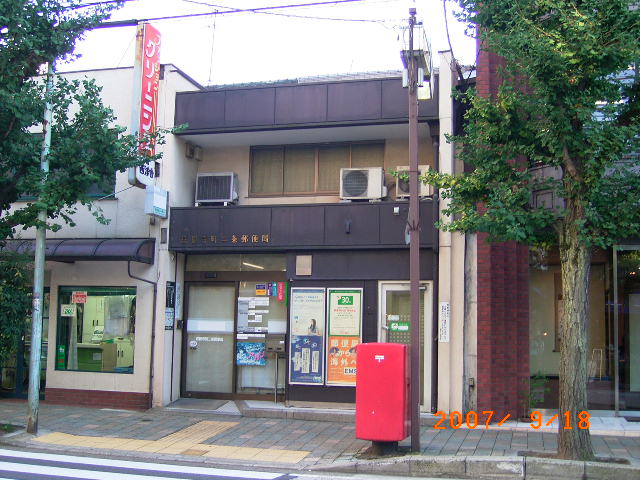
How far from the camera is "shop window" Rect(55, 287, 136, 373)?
45.3 feet

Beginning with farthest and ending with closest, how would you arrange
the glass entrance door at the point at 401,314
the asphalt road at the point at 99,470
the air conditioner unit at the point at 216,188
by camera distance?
the air conditioner unit at the point at 216,188 → the glass entrance door at the point at 401,314 → the asphalt road at the point at 99,470

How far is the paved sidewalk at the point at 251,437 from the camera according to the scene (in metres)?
9.59

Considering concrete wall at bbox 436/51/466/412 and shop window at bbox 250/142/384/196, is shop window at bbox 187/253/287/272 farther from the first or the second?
concrete wall at bbox 436/51/466/412

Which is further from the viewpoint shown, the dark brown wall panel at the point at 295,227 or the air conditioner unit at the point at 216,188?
the air conditioner unit at the point at 216,188

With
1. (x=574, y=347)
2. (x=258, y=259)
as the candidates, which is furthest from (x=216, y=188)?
(x=574, y=347)

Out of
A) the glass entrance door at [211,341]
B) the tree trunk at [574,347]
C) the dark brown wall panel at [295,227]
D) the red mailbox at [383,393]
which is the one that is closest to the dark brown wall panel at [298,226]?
the dark brown wall panel at [295,227]

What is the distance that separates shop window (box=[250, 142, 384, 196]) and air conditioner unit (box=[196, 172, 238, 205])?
458 millimetres

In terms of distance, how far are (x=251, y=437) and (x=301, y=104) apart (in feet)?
20.8

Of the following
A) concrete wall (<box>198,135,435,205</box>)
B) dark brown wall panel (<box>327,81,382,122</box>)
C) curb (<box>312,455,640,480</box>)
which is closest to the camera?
curb (<box>312,455,640,480</box>)

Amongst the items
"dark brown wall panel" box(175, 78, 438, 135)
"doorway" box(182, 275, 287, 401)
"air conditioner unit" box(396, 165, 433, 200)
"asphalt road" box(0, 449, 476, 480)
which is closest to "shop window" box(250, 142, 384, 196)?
"air conditioner unit" box(396, 165, 433, 200)

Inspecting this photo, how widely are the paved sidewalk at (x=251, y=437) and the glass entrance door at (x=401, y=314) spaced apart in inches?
65.2

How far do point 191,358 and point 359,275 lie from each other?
160 inches

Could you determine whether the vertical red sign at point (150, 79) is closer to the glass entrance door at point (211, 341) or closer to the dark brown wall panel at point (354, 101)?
the glass entrance door at point (211, 341)

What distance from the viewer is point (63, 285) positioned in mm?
14211
